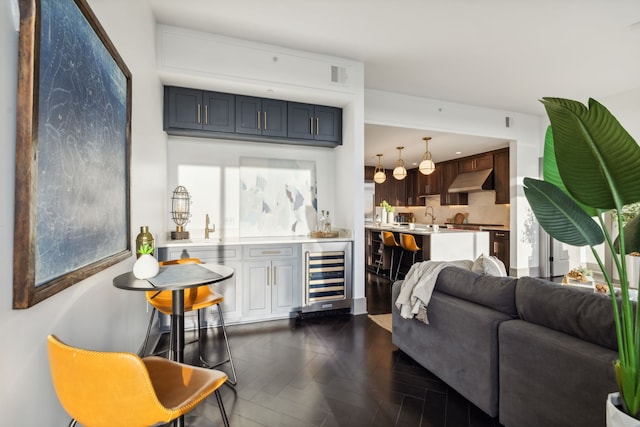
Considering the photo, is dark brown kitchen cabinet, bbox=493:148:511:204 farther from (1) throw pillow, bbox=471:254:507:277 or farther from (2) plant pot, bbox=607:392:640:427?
(2) plant pot, bbox=607:392:640:427

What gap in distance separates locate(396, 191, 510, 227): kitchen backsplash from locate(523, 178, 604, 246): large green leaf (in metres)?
6.47

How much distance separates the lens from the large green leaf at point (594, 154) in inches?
42.8

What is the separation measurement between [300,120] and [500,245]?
16.8 feet

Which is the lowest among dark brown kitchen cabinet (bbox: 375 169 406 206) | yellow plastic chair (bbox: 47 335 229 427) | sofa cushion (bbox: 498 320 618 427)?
sofa cushion (bbox: 498 320 618 427)

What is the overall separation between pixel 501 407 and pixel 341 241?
238 centimetres

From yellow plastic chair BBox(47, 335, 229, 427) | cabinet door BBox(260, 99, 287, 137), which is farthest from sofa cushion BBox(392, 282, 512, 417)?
cabinet door BBox(260, 99, 287, 137)

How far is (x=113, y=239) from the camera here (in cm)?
191

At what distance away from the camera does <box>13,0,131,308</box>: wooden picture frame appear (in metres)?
1.01

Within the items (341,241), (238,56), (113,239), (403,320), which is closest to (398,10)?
(238,56)

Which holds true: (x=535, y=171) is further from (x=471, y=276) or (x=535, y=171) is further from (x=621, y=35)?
(x=471, y=276)

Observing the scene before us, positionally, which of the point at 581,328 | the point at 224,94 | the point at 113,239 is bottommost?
the point at 581,328

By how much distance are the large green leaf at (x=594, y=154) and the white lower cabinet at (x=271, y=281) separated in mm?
2933

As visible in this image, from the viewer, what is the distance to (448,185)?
→ 866 centimetres

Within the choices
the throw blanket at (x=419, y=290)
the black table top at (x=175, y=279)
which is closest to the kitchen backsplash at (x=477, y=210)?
the throw blanket at (x=419, y=290)
